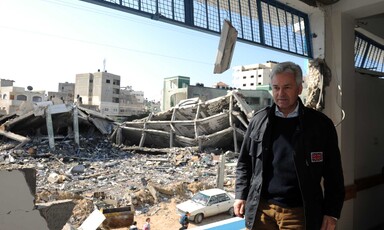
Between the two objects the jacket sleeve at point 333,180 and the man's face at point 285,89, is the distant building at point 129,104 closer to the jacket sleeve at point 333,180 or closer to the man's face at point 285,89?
the man's face at point 285,89

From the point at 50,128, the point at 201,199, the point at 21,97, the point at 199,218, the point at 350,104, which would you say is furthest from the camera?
the point at 21,97

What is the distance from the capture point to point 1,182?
161cm

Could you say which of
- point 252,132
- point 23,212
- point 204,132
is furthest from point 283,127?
point 204,132

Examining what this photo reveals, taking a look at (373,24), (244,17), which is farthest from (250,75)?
(244,17)

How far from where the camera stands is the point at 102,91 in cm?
4412

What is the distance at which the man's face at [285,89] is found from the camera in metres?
1.83

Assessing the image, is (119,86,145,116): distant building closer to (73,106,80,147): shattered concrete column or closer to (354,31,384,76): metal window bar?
(73,106,80,147): shattered concrete column

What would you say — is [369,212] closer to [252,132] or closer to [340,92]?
[340,92]

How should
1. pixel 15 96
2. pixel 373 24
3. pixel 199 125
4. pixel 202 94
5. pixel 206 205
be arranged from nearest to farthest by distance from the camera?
1. pixel 373 24
2. pixel 206 205
3. pixel 199 125
4. pixel 202 94
5. pixel 15 96

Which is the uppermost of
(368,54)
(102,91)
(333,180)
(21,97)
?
(102,91)

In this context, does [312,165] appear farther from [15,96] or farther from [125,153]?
[15,96]

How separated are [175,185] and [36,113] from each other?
41.4 feet

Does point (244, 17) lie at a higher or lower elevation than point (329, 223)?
higher

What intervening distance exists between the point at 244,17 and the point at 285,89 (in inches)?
67.0
